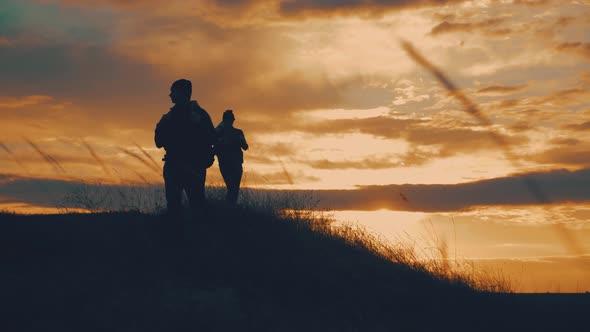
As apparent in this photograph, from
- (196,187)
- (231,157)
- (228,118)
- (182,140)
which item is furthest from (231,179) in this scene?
(182,140)

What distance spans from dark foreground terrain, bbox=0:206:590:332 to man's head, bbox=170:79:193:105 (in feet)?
6.35

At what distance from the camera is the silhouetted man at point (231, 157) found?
1387cm

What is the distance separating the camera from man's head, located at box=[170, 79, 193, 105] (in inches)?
360

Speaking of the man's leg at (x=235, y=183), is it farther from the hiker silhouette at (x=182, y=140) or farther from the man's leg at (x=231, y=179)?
the hiker silhouette at (x=182, y=140)

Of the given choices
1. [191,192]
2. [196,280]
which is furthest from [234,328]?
[191,192]

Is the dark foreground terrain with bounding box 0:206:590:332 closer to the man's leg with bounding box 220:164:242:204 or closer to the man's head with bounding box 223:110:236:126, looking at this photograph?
the man's leg with bounding box 220:164:242:204

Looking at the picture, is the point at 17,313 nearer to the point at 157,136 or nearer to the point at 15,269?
the point at 15,269

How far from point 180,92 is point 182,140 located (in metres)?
0.69

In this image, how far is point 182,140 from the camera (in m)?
9.12

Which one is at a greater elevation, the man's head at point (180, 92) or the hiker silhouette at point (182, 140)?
the man's head at point (180, 92)

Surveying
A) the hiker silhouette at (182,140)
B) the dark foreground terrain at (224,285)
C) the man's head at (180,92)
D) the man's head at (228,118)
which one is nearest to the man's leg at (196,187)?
the hiker silhouette at (182,140)

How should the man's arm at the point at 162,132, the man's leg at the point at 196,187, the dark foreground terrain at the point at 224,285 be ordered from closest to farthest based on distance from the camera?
the dark foreground terrain at the point at 224,285
the man's arm at the point at 162,132
the man's leg at the point at 196,187

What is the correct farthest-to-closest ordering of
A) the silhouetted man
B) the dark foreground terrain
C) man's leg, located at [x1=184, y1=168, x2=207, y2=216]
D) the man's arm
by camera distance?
the silhouetted man → man's leg, located at [x1=184, y1=168, x2=207, y2=216] → the man's arm → the dark foreground terrain

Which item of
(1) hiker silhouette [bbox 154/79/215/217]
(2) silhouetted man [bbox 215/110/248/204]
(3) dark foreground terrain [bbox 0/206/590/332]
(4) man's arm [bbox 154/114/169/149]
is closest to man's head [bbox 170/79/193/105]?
(1) hiker silhouette [bbox 154/79/215/217]
